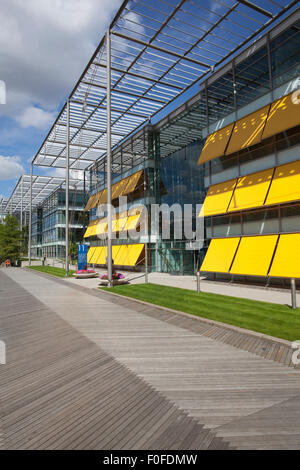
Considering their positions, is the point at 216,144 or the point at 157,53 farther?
the point at 157,53

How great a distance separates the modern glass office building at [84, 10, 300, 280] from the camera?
15.7m

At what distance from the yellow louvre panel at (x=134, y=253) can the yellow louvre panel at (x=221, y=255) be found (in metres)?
10.1

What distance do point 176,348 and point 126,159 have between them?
1195 inches

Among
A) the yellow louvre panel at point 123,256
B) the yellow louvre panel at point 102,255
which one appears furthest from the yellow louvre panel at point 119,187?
the yellow louvre panel at point 102,255

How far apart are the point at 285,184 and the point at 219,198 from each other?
16.4 feet

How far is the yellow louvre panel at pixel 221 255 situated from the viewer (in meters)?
18.2

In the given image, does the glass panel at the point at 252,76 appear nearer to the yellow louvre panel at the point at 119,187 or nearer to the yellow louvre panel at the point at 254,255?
the yellow louvre panel at the point at 254,255

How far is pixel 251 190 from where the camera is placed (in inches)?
699

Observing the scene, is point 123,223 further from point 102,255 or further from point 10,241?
point 10,241

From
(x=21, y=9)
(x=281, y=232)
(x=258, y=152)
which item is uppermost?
(x=21, y=9)

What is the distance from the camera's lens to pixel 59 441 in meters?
3.67

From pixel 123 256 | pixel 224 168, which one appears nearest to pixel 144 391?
pixel 224 168
